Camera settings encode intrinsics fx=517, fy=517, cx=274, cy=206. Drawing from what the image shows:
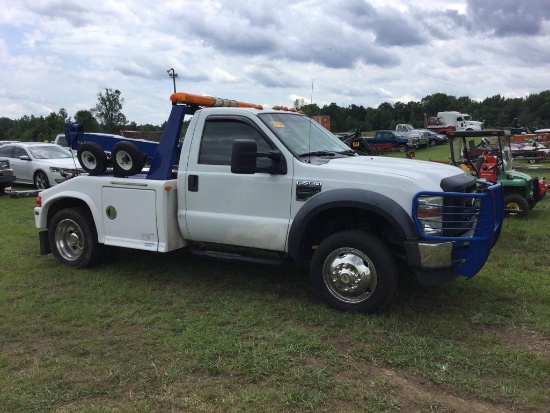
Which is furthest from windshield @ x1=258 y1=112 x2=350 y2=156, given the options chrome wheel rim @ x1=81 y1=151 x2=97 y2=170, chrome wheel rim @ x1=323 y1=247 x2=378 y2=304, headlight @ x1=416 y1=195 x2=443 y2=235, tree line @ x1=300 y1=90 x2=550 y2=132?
tree line @ x1=300 y1=90 x2=550 y2=132

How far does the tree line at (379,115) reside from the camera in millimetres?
59656

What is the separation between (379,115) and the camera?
84062 millimetres

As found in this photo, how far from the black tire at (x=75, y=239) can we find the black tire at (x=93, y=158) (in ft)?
1.84

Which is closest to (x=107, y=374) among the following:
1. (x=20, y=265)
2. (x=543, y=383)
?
(x=543, y=383)

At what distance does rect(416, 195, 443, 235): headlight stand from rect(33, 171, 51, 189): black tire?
495 inches

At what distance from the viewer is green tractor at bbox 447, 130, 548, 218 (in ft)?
30.2

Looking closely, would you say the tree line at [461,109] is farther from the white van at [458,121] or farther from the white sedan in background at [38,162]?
the white sedan in background at [38,162]

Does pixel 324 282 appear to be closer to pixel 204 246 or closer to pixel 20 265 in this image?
pixel 204 246

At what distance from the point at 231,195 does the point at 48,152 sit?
12.0m

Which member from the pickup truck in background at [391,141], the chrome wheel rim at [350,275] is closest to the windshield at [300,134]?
the chrome wheel rim at [350,275]

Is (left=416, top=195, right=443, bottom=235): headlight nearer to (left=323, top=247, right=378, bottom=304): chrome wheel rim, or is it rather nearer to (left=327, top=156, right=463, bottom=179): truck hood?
(left=327, top=156, right=463, bottom=179): truck hood

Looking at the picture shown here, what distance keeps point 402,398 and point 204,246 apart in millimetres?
3083

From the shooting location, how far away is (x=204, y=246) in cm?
589

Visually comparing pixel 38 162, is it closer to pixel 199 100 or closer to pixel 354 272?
pixel 199 100
